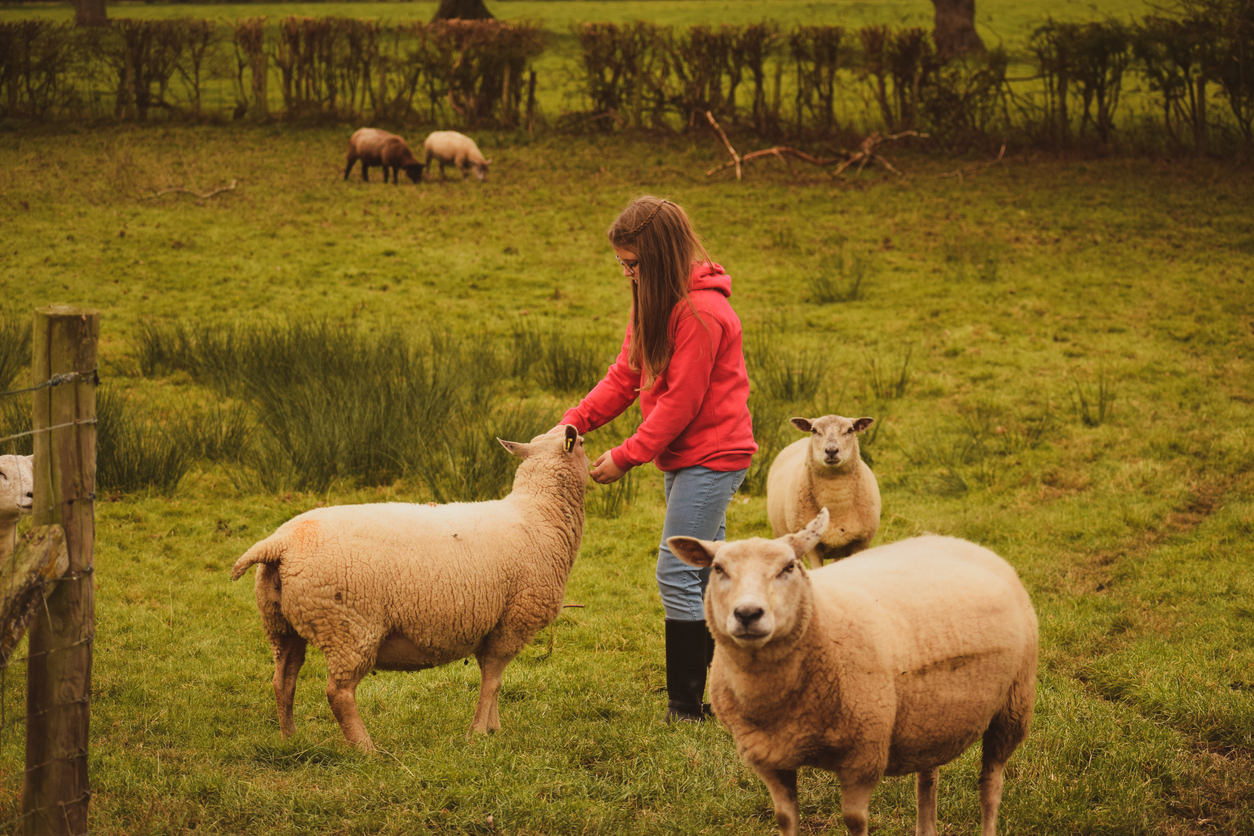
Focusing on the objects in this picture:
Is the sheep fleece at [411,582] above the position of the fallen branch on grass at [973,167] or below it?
below

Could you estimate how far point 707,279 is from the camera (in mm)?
4102

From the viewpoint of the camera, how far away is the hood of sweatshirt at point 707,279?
4.07m

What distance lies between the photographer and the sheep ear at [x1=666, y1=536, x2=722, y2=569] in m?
3.16

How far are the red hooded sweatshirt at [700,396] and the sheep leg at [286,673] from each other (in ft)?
4.93

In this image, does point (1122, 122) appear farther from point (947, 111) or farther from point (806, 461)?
point (806, 461)

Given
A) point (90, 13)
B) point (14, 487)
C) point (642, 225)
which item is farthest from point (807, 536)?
point (90, 13)

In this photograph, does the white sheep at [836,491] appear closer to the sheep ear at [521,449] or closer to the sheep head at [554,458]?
the sheep head at [554,458]

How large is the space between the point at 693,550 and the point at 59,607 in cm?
183

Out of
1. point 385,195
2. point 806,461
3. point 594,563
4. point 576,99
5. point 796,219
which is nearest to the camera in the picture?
point 806,461

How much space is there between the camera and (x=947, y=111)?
19.0 metres

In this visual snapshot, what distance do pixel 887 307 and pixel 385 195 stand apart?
8660 mm

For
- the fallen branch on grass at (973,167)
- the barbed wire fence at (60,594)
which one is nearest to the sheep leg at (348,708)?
the barbed wire fence at (60,594)

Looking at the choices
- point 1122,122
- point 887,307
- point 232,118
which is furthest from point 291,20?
point 1122,122

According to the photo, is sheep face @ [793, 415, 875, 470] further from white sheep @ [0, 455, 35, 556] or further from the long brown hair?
white sheep @ [0, 455, 35, 556]
